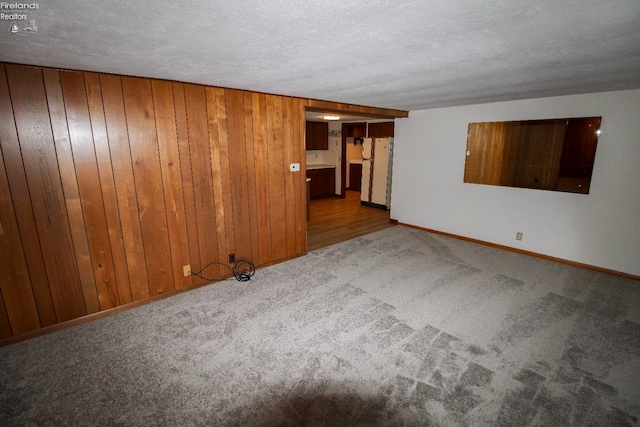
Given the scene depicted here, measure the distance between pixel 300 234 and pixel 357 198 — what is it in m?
4.44

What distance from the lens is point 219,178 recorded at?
10.7 ft

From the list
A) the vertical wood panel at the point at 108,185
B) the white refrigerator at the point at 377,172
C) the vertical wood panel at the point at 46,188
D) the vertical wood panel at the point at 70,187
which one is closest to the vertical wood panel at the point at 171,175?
the vertical wood panel at the point at 108,185

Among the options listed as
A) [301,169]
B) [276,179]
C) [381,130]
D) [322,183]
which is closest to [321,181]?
[322,183]

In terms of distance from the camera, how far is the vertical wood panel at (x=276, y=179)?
3594 mm

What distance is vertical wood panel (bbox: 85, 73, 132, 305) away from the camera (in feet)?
8.05

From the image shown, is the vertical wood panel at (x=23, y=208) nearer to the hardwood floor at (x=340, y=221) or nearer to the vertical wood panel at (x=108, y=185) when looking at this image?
the vertical wood panel at (x=108, y=185)

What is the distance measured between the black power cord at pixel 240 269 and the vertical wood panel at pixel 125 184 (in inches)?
23.8

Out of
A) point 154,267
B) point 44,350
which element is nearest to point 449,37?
point 154,267

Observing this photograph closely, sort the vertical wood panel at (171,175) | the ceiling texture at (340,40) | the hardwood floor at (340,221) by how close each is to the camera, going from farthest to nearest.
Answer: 1. the hardwood floor at (340,221)
2. the vertical wood panel at (171,175)
3. the ceiling texture at (340,40)

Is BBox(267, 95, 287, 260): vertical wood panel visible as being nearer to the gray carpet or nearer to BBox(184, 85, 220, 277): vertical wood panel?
the gray carpet

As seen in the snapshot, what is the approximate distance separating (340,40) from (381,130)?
19.7 feet

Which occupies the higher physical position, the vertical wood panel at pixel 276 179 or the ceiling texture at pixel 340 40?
the ceiling texture at pixel 340 40

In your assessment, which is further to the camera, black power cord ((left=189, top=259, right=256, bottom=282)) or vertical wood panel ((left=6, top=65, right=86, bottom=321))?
black power cord ((left=189, top=259, right=256, bottom=282))

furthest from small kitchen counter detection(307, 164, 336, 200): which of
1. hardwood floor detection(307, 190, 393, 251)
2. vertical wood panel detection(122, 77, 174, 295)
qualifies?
vertical wood panel detection(122, 77, 174, 295)
